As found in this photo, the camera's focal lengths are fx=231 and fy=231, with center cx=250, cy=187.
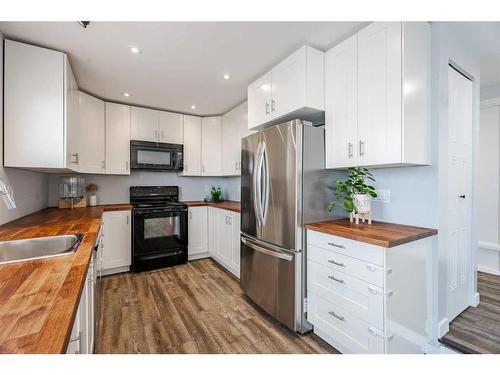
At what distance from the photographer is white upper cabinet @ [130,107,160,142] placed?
3361 mm

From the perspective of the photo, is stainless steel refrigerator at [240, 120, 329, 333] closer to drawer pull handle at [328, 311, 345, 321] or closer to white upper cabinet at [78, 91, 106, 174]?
drawer pull handle at [328, 311, 345, 321]

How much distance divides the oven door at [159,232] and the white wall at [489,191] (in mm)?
3950

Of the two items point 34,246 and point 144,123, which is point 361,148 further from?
point 144,123

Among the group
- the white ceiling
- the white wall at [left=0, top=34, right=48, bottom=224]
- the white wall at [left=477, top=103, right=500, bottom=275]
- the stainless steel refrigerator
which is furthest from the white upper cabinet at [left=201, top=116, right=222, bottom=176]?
the white wall at [left=477, top=103, right=500, bottom=275]

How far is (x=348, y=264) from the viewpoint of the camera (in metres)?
1.53

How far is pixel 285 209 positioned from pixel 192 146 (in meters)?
2.43

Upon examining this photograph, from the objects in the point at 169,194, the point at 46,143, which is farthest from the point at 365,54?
the point at 169,194

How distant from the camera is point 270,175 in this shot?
205cm

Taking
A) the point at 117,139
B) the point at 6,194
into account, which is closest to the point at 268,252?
the point at 6,194

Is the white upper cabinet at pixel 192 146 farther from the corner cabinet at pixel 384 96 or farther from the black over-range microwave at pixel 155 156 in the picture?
the corner cabinet at pixel 384 96

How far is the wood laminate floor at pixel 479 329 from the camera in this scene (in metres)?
1.55

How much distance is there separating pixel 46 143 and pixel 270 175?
186cm

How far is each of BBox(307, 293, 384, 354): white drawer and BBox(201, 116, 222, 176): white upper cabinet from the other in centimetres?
263

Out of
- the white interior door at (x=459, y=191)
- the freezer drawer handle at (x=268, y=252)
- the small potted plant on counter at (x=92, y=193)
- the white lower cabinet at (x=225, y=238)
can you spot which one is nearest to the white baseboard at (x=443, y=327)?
the white interior door at (x=459, y=191)
